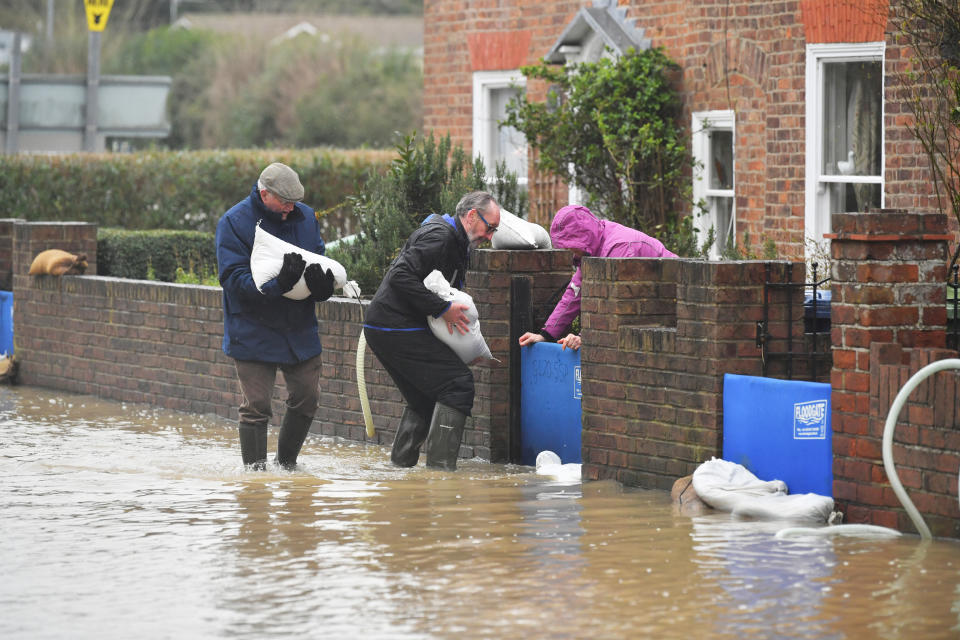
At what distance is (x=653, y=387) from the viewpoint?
9.27m

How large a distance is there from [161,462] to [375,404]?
1.65 m

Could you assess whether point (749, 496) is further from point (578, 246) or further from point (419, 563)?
point (578, 246)

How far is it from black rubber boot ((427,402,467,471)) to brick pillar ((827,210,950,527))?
257 centimetres

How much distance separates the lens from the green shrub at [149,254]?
17219mm

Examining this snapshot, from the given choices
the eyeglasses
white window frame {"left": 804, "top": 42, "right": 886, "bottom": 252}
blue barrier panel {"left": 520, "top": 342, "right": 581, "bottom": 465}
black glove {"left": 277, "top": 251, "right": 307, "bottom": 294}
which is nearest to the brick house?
white window frame {"left": 804, "top": 42, "right": 886, "bottom": 252}

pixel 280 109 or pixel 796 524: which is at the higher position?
pixel 280 109

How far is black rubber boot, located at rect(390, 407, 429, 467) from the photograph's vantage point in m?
10.1

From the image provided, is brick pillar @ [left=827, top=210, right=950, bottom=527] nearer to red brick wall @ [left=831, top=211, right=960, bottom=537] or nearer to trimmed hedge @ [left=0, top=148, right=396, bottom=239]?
red brick wall @ [left=831, top=211, right=960, bottom=537]

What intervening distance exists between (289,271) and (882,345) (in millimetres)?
3363

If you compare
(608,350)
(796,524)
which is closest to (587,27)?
(608,350)

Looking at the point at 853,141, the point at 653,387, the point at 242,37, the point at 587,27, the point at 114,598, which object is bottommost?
the point at 114,598

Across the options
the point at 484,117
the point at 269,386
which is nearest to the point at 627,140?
the point at 484,117

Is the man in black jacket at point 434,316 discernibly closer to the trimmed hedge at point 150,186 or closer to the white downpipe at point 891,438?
the white downpipe at point 891,438

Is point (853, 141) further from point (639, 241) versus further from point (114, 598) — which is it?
point (114, 598)
